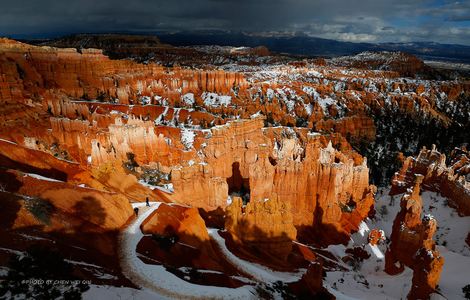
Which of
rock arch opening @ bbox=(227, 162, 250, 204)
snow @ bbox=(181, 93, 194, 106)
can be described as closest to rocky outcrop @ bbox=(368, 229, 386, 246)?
rock arch opening @ bbox=(227, 162, 250, 204)

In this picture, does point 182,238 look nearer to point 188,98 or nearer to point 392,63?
point 188,98

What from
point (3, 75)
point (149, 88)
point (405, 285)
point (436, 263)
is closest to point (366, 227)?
point (405, 285)

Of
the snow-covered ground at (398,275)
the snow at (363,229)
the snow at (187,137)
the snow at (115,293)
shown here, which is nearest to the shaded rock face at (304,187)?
the snow at (363,229)

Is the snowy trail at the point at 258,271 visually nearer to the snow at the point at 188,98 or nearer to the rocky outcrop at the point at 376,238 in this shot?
the rocky outcrop at the point at 376,238

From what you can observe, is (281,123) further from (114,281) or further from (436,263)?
(114,281)

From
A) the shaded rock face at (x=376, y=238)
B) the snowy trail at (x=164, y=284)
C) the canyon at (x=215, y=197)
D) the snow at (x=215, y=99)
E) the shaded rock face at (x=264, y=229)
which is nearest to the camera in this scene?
the snowy trail at (x=164, y=284)

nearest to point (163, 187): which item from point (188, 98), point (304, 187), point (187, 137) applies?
point (304, 187)

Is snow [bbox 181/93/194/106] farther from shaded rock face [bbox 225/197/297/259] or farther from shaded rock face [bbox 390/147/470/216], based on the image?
shaded rock face [bbox 225/197/297/259]
